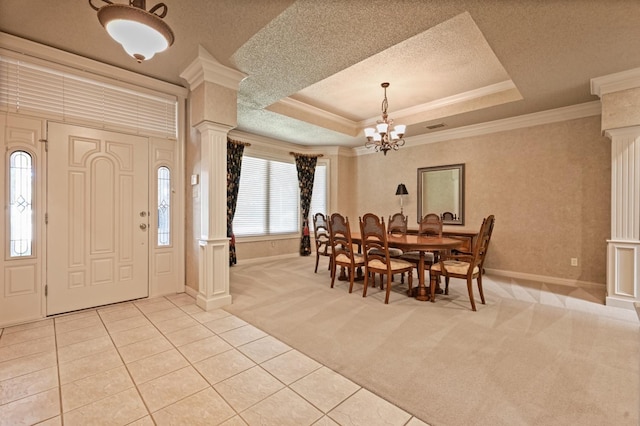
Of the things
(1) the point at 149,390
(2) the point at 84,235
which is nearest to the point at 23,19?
(2) the point at 84,235

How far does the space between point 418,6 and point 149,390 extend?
3261mm

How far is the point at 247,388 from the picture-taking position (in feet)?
5.74

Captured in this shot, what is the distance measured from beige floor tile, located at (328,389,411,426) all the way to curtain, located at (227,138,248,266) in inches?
166

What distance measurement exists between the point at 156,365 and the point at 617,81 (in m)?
5.29

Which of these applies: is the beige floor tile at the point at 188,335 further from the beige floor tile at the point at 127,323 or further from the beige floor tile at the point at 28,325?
the beige floor tile at the point at 28,325

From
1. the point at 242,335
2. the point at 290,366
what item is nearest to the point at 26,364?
the point at 242,335

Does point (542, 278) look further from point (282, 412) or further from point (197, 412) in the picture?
point (197, 412)

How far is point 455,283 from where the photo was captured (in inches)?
167

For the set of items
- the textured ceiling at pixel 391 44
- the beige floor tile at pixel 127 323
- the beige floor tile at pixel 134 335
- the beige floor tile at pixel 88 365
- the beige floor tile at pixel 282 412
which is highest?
the textured ceiling at pixel 391 44

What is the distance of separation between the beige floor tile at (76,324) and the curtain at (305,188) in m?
4.27

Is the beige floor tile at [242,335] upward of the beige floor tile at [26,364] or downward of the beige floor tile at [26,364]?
downward

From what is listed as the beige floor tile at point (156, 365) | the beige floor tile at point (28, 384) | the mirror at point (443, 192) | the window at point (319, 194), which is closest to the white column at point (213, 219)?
the beige floor tile at point (156, 365)

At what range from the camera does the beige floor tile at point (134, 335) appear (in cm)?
235

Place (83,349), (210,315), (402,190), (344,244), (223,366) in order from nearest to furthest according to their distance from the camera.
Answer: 1. (223,366)
2. (83,349)
3. (210,315)
4. (344,244)
5. (402,190)
